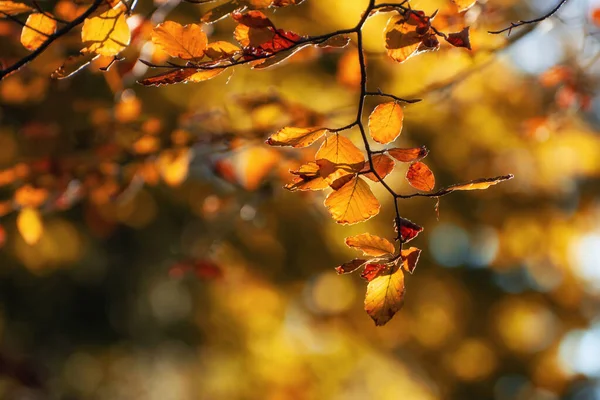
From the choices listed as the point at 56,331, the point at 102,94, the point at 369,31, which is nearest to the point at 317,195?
the point at 369,31

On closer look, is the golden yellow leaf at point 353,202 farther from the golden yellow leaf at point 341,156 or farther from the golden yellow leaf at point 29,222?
the golden yellow leaf at point 29,222

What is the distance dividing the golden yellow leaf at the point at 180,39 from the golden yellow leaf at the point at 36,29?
0.18 meters

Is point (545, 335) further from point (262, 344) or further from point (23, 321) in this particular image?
point (23, 321)

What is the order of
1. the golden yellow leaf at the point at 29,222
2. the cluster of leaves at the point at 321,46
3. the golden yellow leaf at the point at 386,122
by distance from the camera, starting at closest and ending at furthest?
the cluster of leaves at the point at 321,46 < the golden yellow leaf at the point at 386,122 < the golden yellow leaf at the point at 29,222

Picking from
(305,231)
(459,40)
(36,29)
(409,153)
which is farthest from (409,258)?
(305,231)

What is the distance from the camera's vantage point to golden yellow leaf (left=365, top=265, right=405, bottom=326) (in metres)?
0.76

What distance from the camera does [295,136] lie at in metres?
0.73

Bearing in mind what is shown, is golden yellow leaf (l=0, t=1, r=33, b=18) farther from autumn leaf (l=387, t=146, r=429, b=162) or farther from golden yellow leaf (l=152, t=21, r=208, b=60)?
autumn leaf (l=387, t=146, r=429, b=162)

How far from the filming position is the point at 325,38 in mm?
674

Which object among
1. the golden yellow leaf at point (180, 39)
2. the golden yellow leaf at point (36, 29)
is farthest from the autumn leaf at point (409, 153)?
the golden yellow leaf at point (36, 29)

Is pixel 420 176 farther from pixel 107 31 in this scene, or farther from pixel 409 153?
pixel 107 31

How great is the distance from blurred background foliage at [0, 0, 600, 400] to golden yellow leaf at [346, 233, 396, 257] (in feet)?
3.44

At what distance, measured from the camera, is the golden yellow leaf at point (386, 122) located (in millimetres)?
781

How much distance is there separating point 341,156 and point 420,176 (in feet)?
0.43
